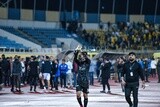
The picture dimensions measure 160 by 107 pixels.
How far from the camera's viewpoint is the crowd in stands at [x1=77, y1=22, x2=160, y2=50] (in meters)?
51.9

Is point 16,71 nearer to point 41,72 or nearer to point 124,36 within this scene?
point 41,72

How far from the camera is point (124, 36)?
175 ft

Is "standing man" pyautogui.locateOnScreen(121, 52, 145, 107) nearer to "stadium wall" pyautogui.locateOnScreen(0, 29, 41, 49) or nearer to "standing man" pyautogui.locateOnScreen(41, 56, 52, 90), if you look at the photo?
"standing man" pyautogui.locateOnScreen(41, 56, 52, 90)

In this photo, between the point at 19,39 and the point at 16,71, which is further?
the point at 19,39

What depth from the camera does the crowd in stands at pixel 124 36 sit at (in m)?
51.9

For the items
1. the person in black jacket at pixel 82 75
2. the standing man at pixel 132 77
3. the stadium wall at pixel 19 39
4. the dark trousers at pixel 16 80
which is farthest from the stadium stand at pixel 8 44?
the standing man at pixel 132 77

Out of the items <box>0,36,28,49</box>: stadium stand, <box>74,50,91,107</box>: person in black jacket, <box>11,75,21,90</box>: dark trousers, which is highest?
<box>74,50,91,107</box>: person in black jacket

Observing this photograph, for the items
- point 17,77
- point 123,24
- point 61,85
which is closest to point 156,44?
point 123,24

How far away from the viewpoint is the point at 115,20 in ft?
190

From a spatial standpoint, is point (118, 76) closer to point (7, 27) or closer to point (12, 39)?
point (12, 39)

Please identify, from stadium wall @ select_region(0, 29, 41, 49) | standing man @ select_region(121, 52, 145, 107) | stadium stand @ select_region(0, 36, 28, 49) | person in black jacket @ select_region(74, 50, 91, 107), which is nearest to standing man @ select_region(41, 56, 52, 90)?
person in black jacket @ select_region(74, 50, 91, 107)

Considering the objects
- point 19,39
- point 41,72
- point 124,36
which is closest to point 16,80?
point 41,72

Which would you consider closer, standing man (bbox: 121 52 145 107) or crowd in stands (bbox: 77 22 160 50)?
standing man (bbox: 121 52 145 107)

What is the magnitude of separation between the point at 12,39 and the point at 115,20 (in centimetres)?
1517
